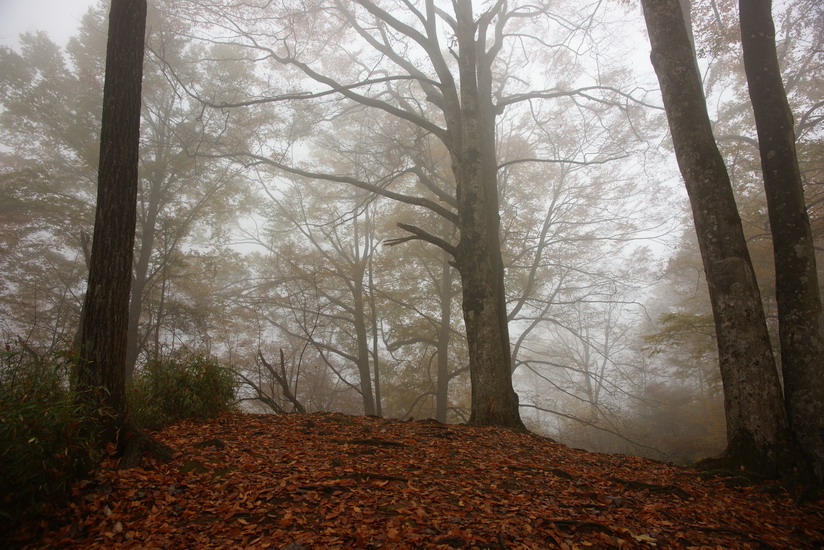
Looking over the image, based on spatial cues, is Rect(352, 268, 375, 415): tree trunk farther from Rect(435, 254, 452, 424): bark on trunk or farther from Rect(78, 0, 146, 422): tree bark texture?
Rect(78, 0, 146, 422): tree bark texture

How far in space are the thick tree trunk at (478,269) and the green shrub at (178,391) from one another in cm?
352

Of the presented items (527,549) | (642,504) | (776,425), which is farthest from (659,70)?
(527,549)

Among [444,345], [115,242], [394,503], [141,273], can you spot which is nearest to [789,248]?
[394,503]

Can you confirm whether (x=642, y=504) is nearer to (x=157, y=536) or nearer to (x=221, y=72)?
(x=157, y=536)

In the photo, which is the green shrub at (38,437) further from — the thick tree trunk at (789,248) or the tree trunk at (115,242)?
the thick tree trunk at (789,248)

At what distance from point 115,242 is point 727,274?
18.9ft

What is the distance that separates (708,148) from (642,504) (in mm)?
3756

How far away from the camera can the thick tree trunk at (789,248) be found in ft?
12.4

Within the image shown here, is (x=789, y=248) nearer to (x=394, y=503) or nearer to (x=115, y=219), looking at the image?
(x=394, y=503)

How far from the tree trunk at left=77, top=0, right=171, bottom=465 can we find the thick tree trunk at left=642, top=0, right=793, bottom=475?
5383 millimetres

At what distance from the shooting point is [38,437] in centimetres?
230

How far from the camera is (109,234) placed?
316 cm

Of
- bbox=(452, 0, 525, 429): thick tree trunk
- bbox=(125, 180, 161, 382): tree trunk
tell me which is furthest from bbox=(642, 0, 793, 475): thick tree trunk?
bbox=(125, 180, 161, 382): tree trunk

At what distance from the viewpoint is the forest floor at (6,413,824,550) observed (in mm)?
2359
